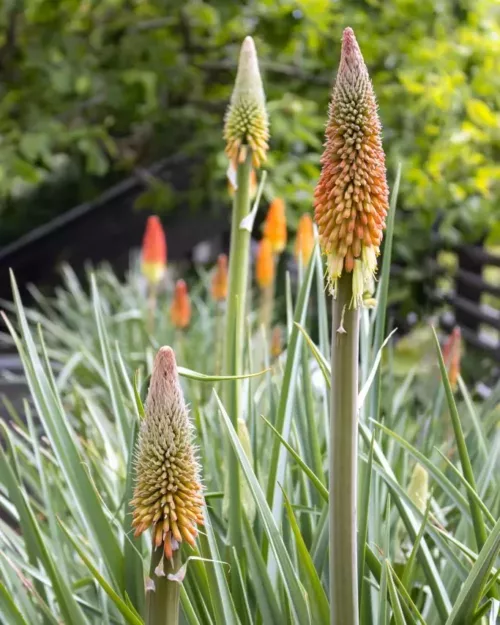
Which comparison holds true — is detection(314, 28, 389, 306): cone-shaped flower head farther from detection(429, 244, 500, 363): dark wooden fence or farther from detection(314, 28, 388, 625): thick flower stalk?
detection(429, 244, 500, 363): dark wooden fence

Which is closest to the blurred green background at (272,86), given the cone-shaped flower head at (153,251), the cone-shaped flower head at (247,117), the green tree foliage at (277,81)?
the green tree foliage at (277,81)

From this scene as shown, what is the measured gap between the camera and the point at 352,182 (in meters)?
0.71

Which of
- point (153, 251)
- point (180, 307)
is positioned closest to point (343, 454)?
point (180, 307)

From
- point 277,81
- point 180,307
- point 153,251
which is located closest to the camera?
point 180,307

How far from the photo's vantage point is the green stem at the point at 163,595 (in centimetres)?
65

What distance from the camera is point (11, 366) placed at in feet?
12.8

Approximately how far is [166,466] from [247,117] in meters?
0.67

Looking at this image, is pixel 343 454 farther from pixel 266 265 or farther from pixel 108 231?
pixel 108 231

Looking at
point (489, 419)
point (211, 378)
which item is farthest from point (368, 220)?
point (489, 419)

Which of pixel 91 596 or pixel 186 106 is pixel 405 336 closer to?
pixel 186 106

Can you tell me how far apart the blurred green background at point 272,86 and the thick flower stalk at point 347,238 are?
2.25 m

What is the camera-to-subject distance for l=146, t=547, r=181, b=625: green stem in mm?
653

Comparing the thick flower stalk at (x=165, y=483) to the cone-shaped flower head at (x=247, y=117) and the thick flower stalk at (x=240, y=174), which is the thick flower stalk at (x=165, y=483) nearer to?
the thick flower stalk at (x=240, y=174)

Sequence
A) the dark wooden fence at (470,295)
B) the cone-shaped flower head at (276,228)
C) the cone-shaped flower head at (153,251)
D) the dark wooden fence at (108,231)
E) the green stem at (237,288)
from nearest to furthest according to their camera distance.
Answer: the green stem at (237,288), the cone-shaped flower head at (276,228), the cone-shaped flower head at (153,251), the dark wooden fence at (470,295), the dark wooden fence at (108,231)
